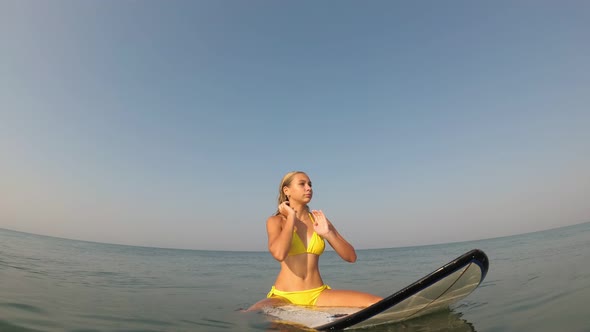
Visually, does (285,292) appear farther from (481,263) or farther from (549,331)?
(549,331)

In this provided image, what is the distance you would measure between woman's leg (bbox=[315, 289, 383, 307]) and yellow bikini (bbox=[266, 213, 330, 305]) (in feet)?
0.35

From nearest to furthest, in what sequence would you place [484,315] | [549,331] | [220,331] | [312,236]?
1. [549,331]
2. [220,331]
3. [484,315]
4. [312,236]

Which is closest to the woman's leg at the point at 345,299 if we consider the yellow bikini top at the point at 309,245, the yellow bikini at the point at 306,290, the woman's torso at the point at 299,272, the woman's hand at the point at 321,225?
the yellow bikini at the point at 306,290

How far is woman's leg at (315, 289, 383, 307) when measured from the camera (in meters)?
3.96

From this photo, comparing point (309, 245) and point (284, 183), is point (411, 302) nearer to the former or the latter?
point (309, 245)

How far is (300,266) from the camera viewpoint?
445cm

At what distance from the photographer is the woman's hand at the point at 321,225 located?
439 centimetres

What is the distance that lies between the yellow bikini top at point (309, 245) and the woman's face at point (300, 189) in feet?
1.77

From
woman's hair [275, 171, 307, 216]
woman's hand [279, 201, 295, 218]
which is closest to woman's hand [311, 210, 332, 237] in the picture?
woman's hand [279, 201, 295, 218]

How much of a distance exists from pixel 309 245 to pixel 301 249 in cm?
15

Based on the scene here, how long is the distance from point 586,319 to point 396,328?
6.73 feet

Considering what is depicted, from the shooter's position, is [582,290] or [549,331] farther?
[582,290]

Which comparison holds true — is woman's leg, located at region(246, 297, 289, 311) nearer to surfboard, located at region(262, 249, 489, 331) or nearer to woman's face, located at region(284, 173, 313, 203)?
surfboard, located at region(262, 249, 489, 331)

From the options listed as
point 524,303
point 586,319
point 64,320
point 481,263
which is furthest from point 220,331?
point 524,303
